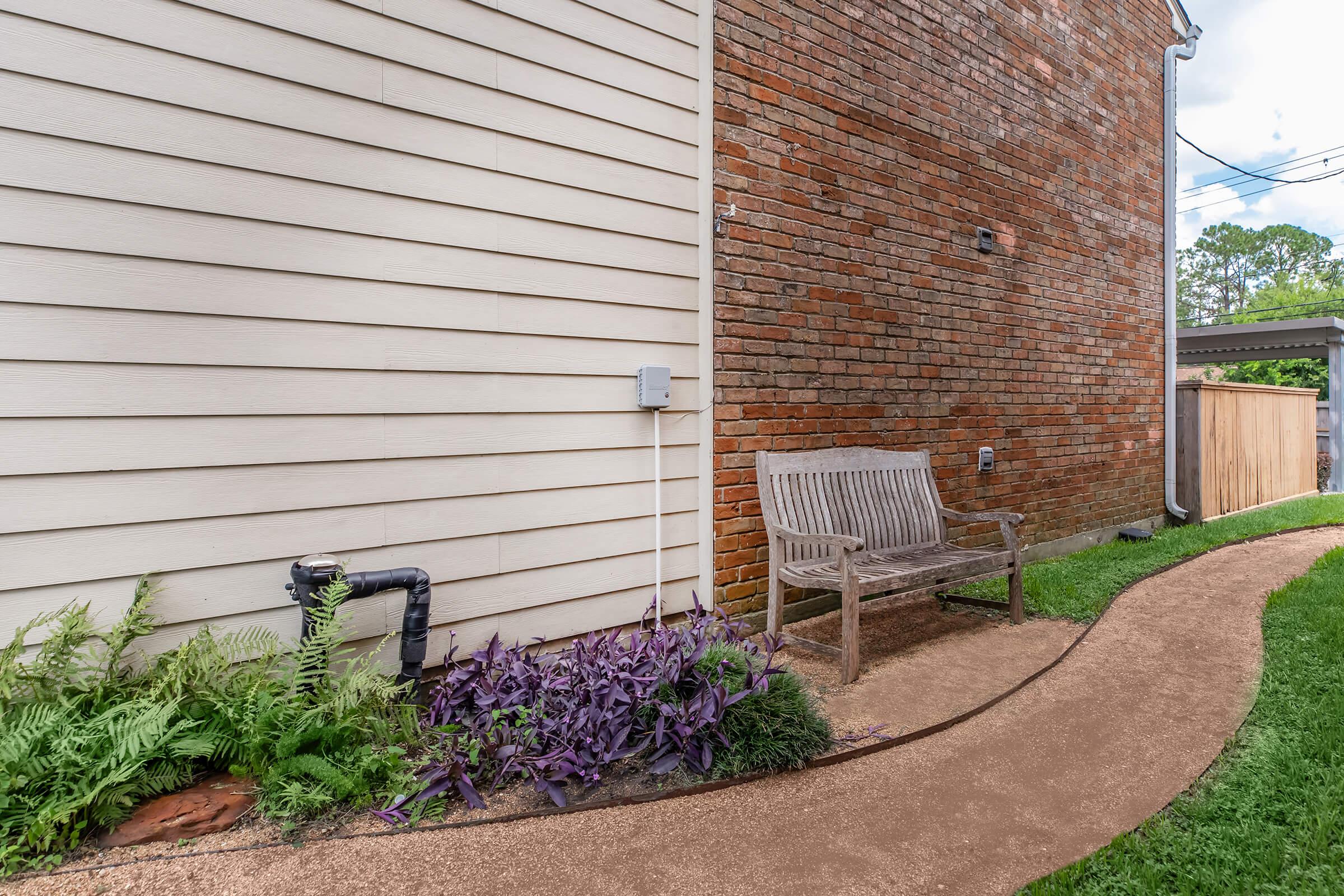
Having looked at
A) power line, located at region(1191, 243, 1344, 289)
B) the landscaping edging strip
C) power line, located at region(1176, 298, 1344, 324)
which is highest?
power line, located at region(1191, 243, 1344, 289)

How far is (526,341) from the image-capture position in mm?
2955

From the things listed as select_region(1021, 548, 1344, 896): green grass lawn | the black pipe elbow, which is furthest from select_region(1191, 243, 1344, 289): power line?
the black pipe elbow

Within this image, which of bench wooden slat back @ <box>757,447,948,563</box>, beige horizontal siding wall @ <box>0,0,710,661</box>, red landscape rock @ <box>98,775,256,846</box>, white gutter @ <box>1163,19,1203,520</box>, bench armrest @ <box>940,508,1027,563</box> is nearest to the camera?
red landscape rock @ <box>98,775,256,846</box>

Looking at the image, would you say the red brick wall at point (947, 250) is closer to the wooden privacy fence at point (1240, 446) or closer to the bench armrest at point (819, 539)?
the bench armrest at point (819, 539)

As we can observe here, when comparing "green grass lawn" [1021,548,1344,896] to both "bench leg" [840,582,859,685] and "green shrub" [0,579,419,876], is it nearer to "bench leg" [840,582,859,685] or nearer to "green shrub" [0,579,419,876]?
"bench leg" [840,582,859,685]

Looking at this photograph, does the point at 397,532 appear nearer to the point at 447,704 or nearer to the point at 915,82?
the point at 447,704

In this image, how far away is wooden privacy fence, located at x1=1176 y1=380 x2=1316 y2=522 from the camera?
7254mm

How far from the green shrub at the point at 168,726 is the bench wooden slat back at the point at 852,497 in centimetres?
191

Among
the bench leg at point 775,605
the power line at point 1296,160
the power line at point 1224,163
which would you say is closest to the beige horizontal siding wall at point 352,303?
the bench leg at point 775,605

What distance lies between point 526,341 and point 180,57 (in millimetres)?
1393

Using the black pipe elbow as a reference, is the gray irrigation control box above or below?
above

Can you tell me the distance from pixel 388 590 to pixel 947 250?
4.02m

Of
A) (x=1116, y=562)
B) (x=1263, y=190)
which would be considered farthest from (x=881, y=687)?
(x=1263, y=190)

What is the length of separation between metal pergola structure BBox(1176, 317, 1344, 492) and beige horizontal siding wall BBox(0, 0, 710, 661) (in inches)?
374
